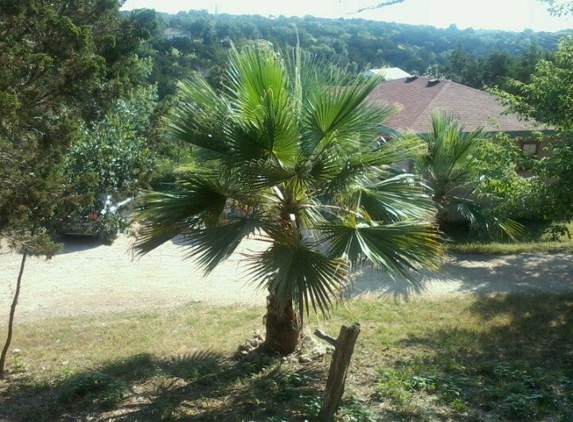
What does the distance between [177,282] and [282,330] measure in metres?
6.98

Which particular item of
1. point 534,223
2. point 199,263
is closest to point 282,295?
point 199,263

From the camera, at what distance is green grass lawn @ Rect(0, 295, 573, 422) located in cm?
583

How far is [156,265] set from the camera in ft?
51.2

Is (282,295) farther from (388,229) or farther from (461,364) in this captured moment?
(461,364)

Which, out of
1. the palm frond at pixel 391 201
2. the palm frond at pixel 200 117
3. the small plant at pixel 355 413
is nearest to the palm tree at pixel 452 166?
the palm frond at pixel 391 201

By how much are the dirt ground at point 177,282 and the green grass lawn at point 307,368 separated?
121 cm

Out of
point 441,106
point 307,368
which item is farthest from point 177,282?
point 441,106

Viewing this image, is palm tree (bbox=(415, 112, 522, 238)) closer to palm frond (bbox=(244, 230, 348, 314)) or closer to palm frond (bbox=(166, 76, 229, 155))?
palm frond (bbox=(166, 76, 229, 155))

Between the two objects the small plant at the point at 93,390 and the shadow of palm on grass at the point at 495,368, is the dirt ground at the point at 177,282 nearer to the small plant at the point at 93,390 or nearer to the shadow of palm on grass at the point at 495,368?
the shadow of palm on grass at the point at 495,368

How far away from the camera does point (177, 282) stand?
14148 mm

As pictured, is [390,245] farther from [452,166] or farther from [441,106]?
[441,106]

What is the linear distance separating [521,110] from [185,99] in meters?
5.65

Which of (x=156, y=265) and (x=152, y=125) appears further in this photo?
(x=152, y=125)

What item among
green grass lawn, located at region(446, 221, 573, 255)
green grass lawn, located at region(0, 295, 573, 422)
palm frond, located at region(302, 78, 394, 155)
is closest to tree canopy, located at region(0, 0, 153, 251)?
green grass lawn, located at region(0, 295, 573, 422)
